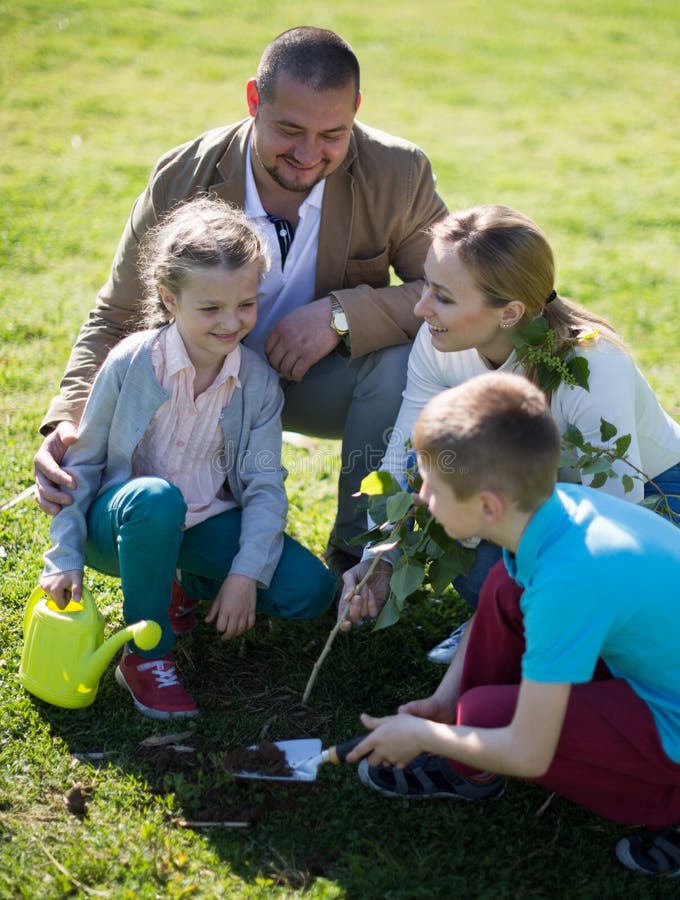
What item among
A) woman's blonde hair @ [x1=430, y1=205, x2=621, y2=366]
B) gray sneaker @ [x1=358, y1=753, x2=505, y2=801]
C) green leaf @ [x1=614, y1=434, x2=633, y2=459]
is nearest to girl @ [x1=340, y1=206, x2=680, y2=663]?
woman's blonde hair @ [x1=430, y1=205, x2=621, y2=366]

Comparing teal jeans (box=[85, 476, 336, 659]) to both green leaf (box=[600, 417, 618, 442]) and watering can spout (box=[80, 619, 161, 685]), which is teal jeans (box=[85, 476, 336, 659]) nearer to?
watering can spout (box=[80, 619, 161, 685])

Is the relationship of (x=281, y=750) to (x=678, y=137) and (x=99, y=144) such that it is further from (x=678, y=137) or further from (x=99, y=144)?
(x=678, y=137)

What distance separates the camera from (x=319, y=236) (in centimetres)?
356

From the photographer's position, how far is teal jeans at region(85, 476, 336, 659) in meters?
2.80

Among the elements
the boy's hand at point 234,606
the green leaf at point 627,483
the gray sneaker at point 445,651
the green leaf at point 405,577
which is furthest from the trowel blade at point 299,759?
the green leaf at point 627,483

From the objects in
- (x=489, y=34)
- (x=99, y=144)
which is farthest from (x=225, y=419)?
(x=489, y=34)

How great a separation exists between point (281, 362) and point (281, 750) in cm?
131

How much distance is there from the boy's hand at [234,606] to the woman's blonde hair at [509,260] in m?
1.07

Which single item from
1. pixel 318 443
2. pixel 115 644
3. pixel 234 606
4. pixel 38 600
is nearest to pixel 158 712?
pixel 115 644

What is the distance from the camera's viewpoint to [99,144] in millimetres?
8766

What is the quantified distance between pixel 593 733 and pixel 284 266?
199cm

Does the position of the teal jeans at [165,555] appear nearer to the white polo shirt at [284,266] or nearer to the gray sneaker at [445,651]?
the gray sneaker at [445,651]

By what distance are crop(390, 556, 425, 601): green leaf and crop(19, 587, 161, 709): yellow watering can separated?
2.13ft

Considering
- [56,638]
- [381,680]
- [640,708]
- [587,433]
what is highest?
[587,433]
